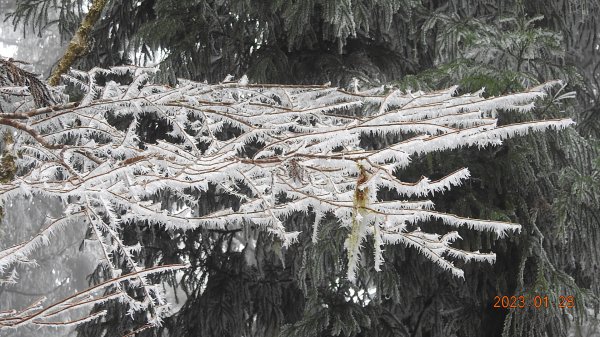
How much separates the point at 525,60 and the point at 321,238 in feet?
4.89

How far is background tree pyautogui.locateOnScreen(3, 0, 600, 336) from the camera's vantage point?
368cm

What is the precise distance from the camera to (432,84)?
3.82 m

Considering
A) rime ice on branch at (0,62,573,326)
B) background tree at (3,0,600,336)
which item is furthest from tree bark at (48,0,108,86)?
background tree at (3,0,600,336)

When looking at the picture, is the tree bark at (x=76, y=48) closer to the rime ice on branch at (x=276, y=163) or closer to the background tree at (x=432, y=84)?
the rime ice on branch at (x=276, y=163)

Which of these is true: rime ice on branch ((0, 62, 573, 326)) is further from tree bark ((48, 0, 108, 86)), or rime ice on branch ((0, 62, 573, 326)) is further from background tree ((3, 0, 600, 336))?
background tree ((3, 0, 600, 336))

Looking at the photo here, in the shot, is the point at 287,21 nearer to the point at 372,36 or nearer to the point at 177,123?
the point at 372,36
